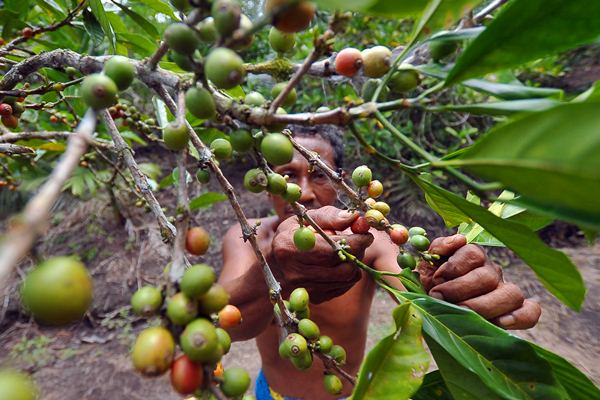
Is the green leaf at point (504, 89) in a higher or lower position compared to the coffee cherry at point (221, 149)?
higher

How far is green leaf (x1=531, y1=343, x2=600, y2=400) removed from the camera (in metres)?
0.56

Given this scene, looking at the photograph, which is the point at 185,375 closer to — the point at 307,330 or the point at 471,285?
the point at 307,330

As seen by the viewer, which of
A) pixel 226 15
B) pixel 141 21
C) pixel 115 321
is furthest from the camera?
pixel 115 321

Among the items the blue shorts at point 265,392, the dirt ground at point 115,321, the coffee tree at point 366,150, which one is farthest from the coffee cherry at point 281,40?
the dirt ground at point 115,321

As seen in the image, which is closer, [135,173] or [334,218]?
[135,173]

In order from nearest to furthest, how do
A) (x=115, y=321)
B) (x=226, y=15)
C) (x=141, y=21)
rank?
(x=226, y=15), (x=141, y=21), (x=115, y=321)

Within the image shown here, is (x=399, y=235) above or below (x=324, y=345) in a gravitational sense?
above

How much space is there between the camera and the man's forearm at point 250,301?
1339 millimetres

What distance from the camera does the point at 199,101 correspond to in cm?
37

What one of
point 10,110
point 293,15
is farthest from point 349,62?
point 10,110

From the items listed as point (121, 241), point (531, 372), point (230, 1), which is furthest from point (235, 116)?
point (121, 241)

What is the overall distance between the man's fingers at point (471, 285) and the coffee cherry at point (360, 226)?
197 mm

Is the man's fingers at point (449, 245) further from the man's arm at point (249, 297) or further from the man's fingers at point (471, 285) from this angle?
the man's arm at point (249, 297)

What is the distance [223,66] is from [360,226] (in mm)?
524
